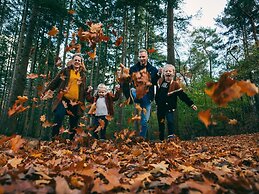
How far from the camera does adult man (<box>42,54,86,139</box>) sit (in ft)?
15.3

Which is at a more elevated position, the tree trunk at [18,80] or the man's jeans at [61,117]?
the tree trunk at [18,80]

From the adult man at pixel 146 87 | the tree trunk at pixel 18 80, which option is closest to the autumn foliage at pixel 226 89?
the adult man at pixel 146 87

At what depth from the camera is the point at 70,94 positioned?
187 inches

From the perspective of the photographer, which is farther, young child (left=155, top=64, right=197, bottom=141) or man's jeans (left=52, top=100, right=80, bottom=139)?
young child (left=155, top=64, right=197, bottom=141)

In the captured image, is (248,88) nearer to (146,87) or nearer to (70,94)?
(146,87)

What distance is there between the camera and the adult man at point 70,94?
15.3 feet

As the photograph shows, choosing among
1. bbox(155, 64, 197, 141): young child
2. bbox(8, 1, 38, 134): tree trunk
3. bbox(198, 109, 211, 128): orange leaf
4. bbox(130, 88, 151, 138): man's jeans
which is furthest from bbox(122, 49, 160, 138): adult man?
bbox(8, 1, 38, 134): tree trunk

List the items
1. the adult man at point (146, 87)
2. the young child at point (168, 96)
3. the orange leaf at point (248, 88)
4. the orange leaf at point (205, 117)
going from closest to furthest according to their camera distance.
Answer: the orange leaf at point (248, 88) < the orange leaf at point (205, 117) < the adult man at point (146, 87) < the young child at point (168, 96)

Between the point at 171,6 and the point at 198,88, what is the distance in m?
7.61

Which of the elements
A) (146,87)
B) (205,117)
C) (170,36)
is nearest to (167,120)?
(146,87)

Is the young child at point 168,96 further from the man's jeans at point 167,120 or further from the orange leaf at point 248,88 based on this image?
the orange leaf at point 248,88

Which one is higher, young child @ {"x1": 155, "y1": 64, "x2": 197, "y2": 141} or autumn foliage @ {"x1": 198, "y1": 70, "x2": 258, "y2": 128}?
young child @ {"x1": 155, "y1": 64, "x2": 197, "y2": 141}

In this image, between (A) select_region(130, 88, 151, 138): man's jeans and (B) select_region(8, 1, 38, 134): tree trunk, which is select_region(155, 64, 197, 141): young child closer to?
(A) select_region(130, 88, 151, 138): man's jeans

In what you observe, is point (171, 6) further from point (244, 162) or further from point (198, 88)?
point (244, 162)
